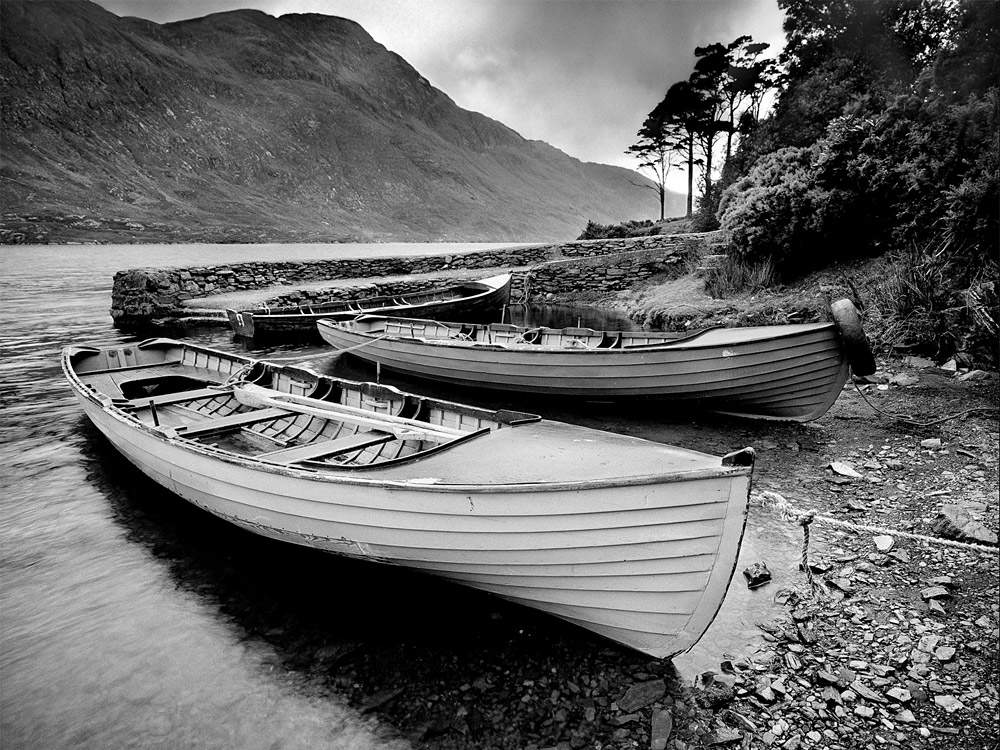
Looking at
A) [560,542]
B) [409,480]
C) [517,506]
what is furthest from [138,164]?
[560,542]

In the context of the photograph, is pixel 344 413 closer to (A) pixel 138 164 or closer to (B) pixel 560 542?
(B) pixel 560 542

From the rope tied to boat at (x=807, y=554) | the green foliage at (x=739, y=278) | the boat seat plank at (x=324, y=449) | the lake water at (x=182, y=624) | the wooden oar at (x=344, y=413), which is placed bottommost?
the lake water at (x=182, y=624)

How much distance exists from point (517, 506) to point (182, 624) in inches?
139

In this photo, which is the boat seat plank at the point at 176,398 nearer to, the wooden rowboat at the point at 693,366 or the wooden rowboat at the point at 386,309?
the wooden rowboat at the point at 693,366

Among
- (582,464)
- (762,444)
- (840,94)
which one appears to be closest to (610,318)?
(840,94)

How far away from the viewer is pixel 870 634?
4.46m

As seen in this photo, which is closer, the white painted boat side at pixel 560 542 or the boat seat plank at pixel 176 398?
the white painted boat side at pixel 560 542

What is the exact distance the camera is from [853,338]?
842 centimetres

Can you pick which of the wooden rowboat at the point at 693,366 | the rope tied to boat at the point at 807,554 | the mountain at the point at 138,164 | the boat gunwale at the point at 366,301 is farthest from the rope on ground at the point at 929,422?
the mountain at the point at 138,164

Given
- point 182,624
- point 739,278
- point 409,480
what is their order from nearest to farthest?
point 409,480
point 182,624
point 739,278

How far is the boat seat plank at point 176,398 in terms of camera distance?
860 centimetres

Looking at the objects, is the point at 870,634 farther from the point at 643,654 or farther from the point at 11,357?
the point at 11,357

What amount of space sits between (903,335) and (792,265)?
600cm

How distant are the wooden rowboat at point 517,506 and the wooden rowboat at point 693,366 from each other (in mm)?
4561
